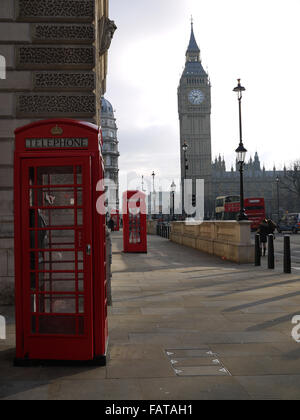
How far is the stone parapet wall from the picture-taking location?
15164mm

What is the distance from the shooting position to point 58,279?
15.8ft

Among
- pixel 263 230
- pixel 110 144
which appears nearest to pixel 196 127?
pixel 110 144

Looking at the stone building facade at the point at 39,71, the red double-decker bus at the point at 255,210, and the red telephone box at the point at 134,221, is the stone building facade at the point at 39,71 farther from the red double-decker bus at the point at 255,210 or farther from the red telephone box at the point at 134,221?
the red double-decker bus at the point at 255,210

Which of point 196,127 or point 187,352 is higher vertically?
point 196,127

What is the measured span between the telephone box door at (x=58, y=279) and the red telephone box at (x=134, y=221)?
15.2m

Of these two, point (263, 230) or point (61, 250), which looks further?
point (263, 230)

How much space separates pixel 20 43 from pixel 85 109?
1.61 m

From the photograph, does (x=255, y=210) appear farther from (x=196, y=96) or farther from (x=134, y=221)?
(x=196, y=96)

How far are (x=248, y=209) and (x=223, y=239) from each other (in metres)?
29.2

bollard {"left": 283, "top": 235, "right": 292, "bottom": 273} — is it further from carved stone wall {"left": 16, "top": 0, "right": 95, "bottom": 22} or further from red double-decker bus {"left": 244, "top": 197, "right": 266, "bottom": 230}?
red double-decker bus {"left": 244, "top": 197, "right": 266, "bottom": 230}

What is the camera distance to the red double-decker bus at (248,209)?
45531 millimetres

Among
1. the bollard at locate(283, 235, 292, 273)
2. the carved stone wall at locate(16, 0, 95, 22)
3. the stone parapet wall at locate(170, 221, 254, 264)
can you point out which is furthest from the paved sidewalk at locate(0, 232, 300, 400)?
the stone parapet wall at locate(170, 221, 254, 264)

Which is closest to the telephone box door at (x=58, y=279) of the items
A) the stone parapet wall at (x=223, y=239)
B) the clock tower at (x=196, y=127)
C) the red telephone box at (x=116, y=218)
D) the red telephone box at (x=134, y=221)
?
the stone parapet wall at (x=223, y=239)
